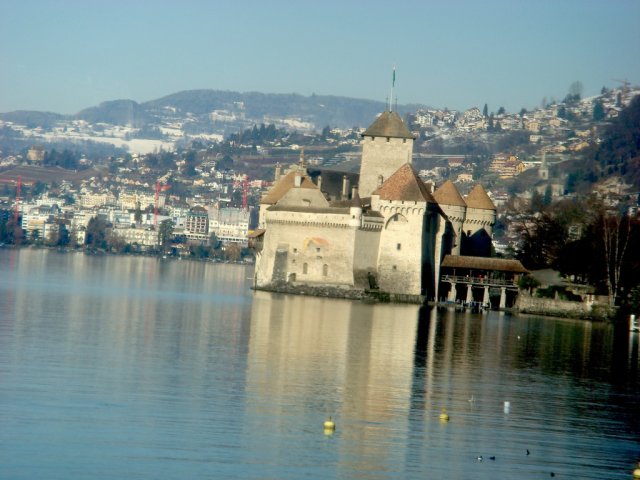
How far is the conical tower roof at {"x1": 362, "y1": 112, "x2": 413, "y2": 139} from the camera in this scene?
63.9 meters

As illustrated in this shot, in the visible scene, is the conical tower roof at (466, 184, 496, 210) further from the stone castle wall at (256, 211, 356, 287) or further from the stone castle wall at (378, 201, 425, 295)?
the stone castle wall at (256, 211, 356, 287)

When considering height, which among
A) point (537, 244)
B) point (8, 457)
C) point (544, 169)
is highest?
point (544, 169)

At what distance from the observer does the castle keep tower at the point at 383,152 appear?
2507 inches

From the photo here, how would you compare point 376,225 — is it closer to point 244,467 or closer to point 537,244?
point 537,244

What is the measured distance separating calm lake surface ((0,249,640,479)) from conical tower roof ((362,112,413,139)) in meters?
20.0

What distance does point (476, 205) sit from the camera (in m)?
64.7

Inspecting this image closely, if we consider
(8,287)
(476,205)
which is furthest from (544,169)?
(8,287)

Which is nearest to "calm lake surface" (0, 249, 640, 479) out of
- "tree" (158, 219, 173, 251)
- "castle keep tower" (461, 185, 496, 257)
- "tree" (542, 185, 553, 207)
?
"castle keep tower" (461, 185, 496, 257)

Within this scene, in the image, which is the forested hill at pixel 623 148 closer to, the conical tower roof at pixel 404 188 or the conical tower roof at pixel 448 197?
the conical tower roof at pixel 448 197

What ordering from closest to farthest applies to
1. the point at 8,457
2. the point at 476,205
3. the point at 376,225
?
the point at 8,457 < the point at 376,225 < the point at 476,205

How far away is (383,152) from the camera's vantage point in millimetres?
63906

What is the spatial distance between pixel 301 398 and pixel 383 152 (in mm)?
39114

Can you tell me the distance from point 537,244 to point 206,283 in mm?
20701

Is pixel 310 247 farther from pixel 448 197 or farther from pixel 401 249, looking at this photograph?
pixel 448 197
